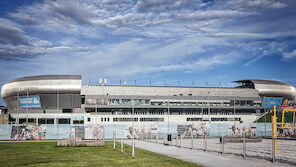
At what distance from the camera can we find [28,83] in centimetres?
11662

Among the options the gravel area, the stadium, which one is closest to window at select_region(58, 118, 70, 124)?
the stadium

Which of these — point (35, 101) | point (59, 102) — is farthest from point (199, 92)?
point (35, 101)

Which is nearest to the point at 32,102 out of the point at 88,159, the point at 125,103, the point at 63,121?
the point at 63,121

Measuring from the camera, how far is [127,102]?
106938mm

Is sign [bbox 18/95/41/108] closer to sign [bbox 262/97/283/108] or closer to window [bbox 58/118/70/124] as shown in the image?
window [bbox 58/118/70/124]

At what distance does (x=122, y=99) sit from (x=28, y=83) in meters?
39.1

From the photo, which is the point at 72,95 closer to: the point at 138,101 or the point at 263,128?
the point at 138,101

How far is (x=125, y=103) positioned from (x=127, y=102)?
3.30 ft

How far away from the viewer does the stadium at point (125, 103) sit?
10088 cm

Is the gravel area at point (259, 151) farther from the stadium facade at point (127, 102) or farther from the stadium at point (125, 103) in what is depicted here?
the stadium facade at point (127, 102)

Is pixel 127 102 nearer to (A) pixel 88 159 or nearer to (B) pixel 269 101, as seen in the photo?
(B) pixel 269 101

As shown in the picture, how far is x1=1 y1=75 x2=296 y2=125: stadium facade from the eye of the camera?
10362cm

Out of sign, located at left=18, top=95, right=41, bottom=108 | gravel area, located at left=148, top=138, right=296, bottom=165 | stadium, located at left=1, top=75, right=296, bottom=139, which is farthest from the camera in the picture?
sign, located at left=18, top=95, right=41, bottom=108

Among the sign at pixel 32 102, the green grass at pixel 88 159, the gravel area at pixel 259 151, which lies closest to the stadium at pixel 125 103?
the sign at pixel 32 102
